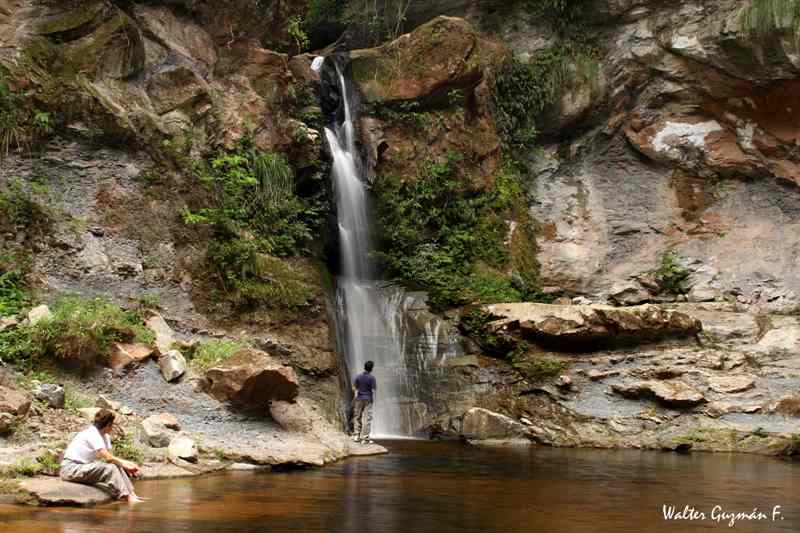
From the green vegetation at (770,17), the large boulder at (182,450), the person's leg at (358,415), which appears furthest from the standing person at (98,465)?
the green vegetation at (770,17)

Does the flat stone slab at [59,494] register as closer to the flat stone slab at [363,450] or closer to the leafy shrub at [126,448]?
the leafy shrub at [126,448]

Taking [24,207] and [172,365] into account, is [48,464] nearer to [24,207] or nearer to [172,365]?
[172,365]

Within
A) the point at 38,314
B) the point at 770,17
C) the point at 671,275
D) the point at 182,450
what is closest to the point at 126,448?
the point at 182,450

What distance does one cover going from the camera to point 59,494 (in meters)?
8.41

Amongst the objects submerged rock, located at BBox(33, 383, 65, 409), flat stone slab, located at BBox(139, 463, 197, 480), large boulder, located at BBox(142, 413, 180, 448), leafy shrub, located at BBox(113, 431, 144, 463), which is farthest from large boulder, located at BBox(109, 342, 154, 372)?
flat stone slab, located at BBox(139, 463, 197, 480)

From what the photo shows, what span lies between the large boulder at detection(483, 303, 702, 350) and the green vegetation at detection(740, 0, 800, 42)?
8.82 m

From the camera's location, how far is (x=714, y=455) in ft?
50.8

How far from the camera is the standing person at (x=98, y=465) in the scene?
8680 mm

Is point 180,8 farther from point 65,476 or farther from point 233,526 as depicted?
point 233,526

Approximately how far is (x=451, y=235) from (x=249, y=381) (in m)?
11.2

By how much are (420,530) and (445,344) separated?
11457 millimetres

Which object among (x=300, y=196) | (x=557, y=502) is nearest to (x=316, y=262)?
(x=300, y=196)

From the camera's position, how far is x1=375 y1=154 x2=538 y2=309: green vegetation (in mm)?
21609

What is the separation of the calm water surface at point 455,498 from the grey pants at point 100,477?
33 centimetres
